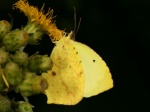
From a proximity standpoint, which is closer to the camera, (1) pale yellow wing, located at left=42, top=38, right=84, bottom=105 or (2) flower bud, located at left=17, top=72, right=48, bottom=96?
(2) flower bud, located at left=17, top=72, right=48, bottom=96

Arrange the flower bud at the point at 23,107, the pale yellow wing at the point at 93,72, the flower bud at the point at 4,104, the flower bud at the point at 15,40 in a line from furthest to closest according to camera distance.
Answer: the pale yellow wing at the point at 93,72
the flower bud at the point at 15,40
the flower bud at the point at 23,107
the flower bud at the point at 4,104

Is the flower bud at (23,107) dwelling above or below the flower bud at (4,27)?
below

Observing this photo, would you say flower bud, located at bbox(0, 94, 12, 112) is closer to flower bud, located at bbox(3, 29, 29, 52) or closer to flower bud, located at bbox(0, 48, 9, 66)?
flower bud, located at bbox(0, 48, 9, 66)

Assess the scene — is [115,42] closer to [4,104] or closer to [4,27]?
[4,27]

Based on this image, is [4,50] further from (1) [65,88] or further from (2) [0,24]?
(1) [65,88]

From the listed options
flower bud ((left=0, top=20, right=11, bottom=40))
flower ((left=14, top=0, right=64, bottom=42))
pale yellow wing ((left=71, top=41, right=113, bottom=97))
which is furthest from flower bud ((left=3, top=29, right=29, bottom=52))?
pale yellow wing ((left=71, top=41, right=113, bottom=97))

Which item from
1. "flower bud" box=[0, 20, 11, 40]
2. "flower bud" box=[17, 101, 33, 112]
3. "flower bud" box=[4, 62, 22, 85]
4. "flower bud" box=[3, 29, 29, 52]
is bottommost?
"flower bud" box=[17, 101, 33, 112]

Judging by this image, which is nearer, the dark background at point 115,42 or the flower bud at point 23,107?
the flower bud at point 23,107

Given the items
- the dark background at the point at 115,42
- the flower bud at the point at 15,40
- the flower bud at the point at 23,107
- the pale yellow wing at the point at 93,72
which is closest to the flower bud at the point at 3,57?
the flower bud at the point at 15,40

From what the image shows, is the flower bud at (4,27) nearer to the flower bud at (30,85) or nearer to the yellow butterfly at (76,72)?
the flower bud at (30,85)
